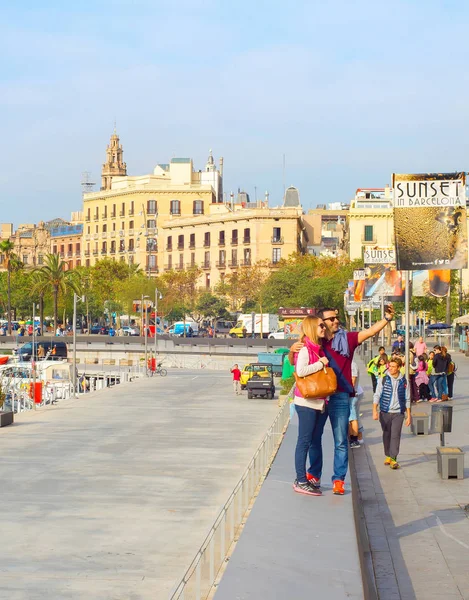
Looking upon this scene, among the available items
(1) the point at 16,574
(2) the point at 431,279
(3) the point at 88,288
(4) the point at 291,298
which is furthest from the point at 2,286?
(1) the point at 16,574

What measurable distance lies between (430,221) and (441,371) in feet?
26.0

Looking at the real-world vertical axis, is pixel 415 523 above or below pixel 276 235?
below

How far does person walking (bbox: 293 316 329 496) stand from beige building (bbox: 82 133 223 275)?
110m

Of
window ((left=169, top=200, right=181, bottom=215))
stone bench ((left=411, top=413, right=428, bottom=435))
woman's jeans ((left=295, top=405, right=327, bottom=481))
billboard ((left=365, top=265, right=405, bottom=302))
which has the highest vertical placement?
window ((left=169, top=200, right=181, bottom=215))

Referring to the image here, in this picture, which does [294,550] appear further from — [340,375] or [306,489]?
[340,375]

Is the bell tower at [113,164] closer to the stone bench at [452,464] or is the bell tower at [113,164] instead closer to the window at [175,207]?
the window at [175,207]

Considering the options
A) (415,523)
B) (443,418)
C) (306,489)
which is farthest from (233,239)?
(306,489)

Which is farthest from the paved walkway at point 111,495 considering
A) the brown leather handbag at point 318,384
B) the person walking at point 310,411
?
the brown leather handbag at point 318,384

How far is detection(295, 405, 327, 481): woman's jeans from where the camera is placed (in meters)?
→ 9.88

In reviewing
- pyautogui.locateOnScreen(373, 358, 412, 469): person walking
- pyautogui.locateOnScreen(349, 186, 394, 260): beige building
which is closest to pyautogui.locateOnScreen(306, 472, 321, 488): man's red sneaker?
pyautogui.locateOnScreen(373, 358, 412, 469): person walking

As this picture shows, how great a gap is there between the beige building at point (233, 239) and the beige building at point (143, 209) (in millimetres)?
4090

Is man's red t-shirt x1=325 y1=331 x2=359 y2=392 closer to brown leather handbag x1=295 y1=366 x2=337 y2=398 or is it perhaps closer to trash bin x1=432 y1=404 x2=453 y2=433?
brown leather handbag x1=295 y1=366 x2=337 y2=398

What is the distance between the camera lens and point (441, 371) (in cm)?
2822

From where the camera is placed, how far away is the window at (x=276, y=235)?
113 meters
